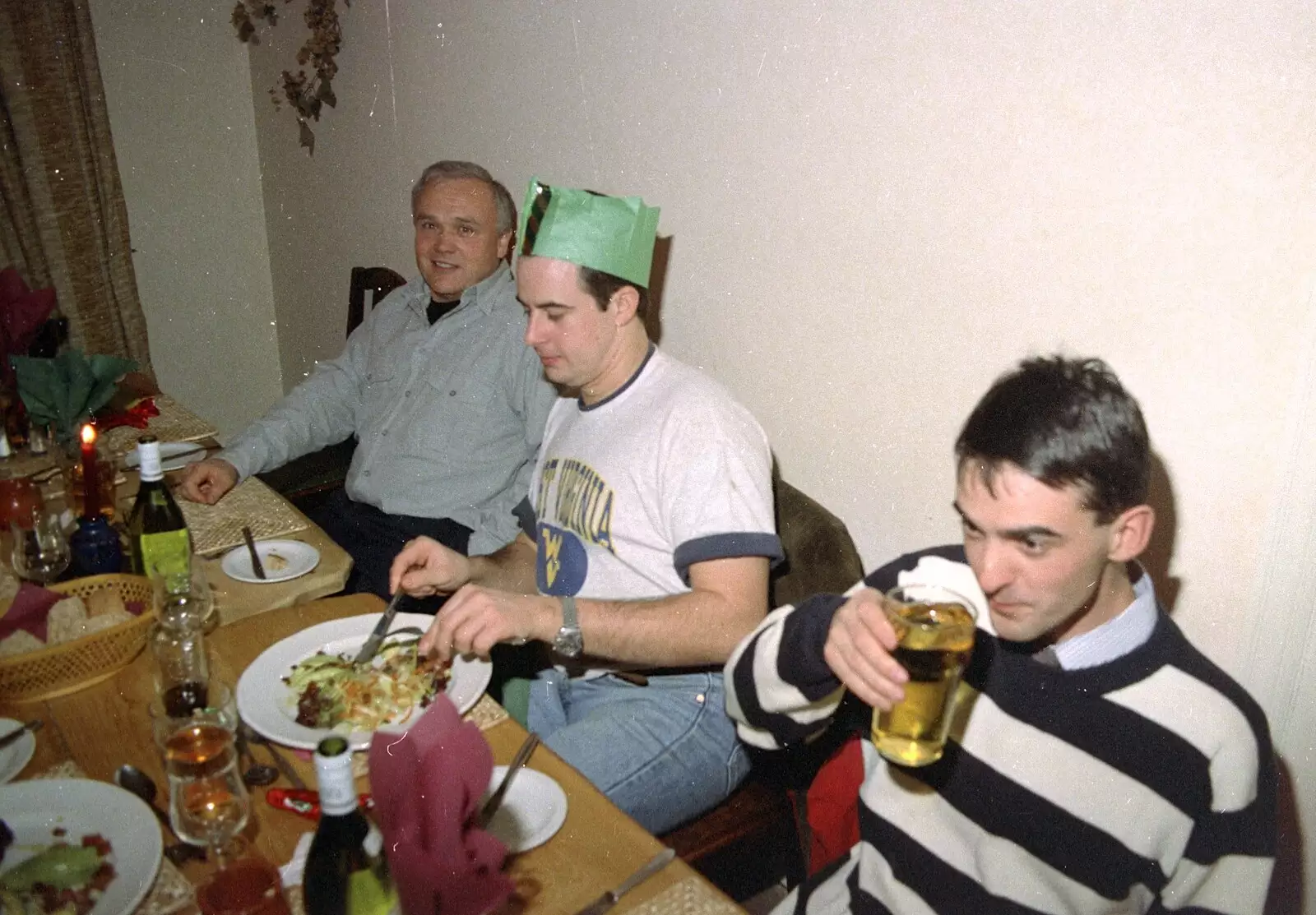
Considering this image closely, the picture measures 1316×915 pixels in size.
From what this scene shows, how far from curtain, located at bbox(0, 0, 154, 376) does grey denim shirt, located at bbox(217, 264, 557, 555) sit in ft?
4.69

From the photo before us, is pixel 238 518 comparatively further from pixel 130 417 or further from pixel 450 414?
pixel 130 417

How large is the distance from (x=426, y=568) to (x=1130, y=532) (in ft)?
3.78

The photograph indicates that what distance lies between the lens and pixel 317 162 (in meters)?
4.18

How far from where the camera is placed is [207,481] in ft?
7.11

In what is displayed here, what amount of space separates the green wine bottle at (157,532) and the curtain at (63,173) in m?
2.18

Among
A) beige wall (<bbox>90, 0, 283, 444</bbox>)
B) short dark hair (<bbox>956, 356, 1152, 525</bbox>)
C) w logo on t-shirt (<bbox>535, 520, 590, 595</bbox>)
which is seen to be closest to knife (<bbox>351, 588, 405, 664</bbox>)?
w logo on t-shirt (<bbox>535, 520, 590, 595</bbox>)

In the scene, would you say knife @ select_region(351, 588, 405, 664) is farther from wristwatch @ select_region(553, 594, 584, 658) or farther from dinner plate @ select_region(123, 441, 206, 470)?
dinner plate @ select_region(123, 441, 206, 470)

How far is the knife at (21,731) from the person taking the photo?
1230mm

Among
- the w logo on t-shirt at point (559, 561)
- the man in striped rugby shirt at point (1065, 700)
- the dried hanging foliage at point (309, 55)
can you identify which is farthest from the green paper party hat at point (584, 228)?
the dried hanging foliage at point (309, 55)

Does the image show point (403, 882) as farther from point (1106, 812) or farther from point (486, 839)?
point (1106, 812)

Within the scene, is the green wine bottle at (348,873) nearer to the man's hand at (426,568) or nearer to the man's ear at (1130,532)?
the man's hand at (426,568)

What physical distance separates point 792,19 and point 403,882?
69.2 inches

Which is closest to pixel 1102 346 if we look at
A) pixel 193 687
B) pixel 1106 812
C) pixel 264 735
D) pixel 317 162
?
pixel 1106 812

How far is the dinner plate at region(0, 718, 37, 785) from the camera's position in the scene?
1185mm
